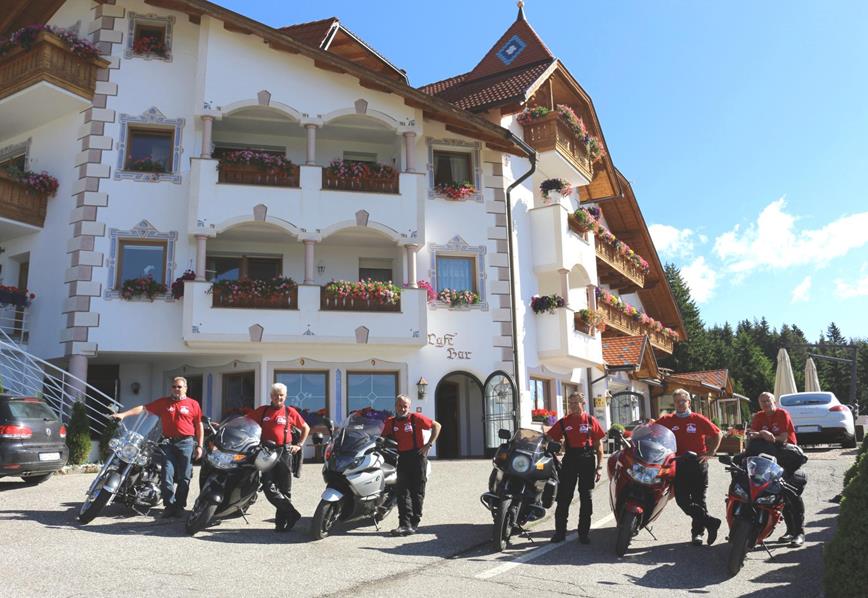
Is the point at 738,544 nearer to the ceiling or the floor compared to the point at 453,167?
nearer to the floor

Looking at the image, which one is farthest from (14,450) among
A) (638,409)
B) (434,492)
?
(638,409)

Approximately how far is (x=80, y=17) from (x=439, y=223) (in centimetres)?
1084

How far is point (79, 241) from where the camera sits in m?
19.0

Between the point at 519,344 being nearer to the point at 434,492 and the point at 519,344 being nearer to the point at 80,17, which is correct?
the point at 434,492

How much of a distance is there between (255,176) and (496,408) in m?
8.65

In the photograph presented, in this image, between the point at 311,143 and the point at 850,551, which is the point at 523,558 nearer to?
the point at 850,551

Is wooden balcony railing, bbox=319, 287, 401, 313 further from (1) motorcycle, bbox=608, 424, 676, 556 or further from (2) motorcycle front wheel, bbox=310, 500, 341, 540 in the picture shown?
(1) motorcycle, bbox=608, 424, 676, 556

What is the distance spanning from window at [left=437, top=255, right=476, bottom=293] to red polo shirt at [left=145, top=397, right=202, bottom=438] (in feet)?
38.7

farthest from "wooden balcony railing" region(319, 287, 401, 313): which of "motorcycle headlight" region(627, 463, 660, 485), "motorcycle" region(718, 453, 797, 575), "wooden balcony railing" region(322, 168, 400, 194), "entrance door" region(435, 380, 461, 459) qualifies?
"motorcycle" region(718, 453, 797, 575)

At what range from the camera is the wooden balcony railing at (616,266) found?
2862 centimetres

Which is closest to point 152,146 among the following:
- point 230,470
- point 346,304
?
Answer: point 346,304

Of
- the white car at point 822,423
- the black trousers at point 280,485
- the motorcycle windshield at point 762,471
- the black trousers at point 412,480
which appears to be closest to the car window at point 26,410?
the black trousers at point 280,485

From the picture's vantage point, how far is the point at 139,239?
19.4 metres

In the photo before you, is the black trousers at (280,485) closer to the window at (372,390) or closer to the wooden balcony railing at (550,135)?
the window at (372,390)
